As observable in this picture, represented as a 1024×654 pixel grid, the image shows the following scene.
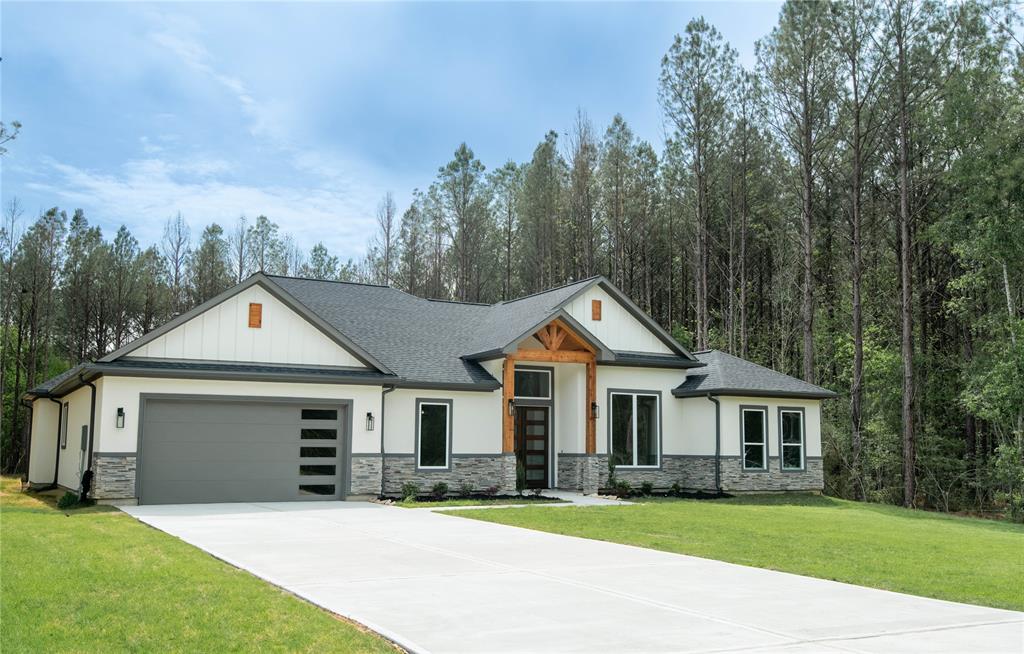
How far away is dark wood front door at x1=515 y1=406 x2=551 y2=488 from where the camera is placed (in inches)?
893

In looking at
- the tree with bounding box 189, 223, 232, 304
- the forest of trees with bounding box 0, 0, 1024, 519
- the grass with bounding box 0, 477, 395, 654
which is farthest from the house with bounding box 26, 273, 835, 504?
the tree with bounding box 189, 223, 232, 304

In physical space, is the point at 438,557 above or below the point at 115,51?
below

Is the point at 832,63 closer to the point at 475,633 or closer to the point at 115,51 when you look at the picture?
the point at 115,51

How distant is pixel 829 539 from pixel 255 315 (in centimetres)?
1218

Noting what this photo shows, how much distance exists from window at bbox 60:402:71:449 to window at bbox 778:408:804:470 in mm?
18248

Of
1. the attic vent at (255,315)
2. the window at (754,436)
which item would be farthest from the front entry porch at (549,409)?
the attic vent at (255,315)

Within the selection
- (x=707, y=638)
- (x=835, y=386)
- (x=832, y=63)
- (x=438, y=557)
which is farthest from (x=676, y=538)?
(x=835, y=386)

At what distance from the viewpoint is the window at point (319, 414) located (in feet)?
62.8

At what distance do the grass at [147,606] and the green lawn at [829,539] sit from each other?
5.71 meters

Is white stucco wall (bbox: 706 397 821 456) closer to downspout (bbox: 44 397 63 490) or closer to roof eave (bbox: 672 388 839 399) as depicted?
roof eave (bbox: 672 388 839 399)

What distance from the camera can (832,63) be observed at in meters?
28.4

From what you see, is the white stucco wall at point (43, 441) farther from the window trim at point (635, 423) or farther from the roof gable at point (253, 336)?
the window trim at point (635, 423)

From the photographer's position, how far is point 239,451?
18328mm

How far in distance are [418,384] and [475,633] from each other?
1426cm
